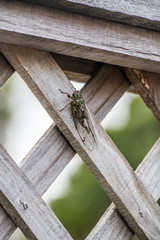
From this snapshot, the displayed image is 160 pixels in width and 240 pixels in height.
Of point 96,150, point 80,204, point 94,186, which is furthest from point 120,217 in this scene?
point 94,186

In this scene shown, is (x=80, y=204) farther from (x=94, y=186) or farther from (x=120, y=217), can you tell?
(x=120, y=217)

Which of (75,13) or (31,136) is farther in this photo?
(31,136)

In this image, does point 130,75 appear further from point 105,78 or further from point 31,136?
point 31,136

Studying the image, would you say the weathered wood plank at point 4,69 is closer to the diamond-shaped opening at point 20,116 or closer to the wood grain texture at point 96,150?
the wood grain texture at point 96,150

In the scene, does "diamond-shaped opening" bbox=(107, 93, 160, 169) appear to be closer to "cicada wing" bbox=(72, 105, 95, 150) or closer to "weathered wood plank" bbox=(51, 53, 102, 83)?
"weathered wood plank" bbox=(51, 53, 102, 83)

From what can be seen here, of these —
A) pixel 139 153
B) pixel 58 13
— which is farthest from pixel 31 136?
pixel 58 13

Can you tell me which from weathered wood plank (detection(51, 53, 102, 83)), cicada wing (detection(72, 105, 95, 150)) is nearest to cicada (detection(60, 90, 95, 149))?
cicada wing (detection(72, 105, 95, 150))

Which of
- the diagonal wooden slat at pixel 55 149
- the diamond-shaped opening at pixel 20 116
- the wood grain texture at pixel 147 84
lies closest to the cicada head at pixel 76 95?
the diagonal wooden slat at pixel 55 149
